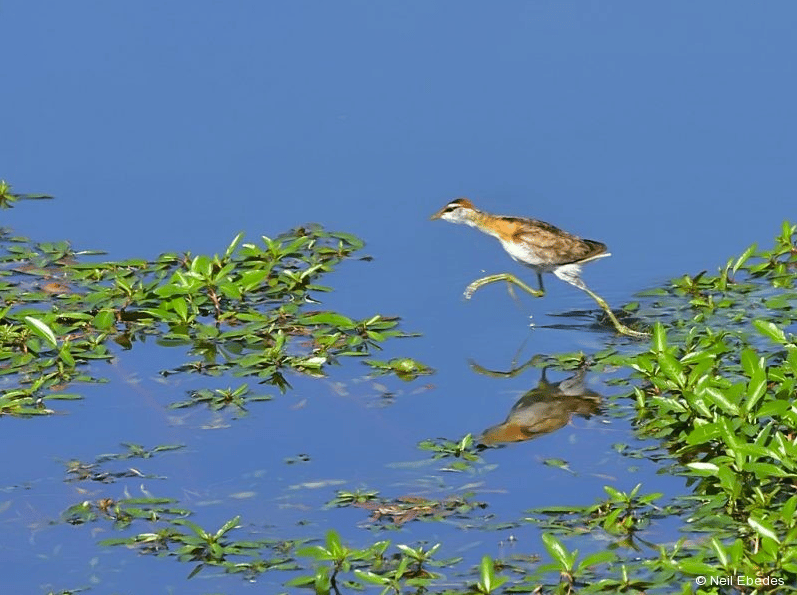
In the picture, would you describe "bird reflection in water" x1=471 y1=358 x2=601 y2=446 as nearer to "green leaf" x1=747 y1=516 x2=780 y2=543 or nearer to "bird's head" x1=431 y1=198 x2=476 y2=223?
"green leaf" x1=747 y1=516 x2=780 y2=543

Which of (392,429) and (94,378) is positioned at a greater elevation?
(94,378)

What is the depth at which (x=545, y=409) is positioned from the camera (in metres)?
8.31

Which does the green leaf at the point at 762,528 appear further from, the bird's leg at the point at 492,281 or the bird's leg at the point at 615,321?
the bird's leg at the point at 492,281

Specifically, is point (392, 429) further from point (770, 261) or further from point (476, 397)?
point (770, 261)

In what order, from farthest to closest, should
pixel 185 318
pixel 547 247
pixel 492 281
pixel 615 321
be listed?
pixel 492 281, pixel 547 247, pixel 615 321, pixel 185 318

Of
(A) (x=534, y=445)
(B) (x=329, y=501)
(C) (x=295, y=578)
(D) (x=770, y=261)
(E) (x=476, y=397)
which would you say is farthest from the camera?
(D) (x=770, y=261)

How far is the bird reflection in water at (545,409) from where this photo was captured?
26.2 feet

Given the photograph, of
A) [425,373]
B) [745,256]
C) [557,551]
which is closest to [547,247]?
[745,256]

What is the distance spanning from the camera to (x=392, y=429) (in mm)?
8078

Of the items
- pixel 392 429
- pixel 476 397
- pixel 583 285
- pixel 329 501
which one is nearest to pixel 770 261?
pixel 583 285

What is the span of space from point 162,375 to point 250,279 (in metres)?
1.06

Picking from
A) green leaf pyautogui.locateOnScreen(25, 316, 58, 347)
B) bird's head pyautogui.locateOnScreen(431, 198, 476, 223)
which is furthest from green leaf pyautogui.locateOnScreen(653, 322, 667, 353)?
green leaf pyautogui.locateOnScreen(25, 316, 58, 347)

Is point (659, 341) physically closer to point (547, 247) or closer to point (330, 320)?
point (547, 247)

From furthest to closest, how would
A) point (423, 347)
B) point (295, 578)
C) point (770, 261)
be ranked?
point (770, 261) < point (423, 347) < point (295, 578)
